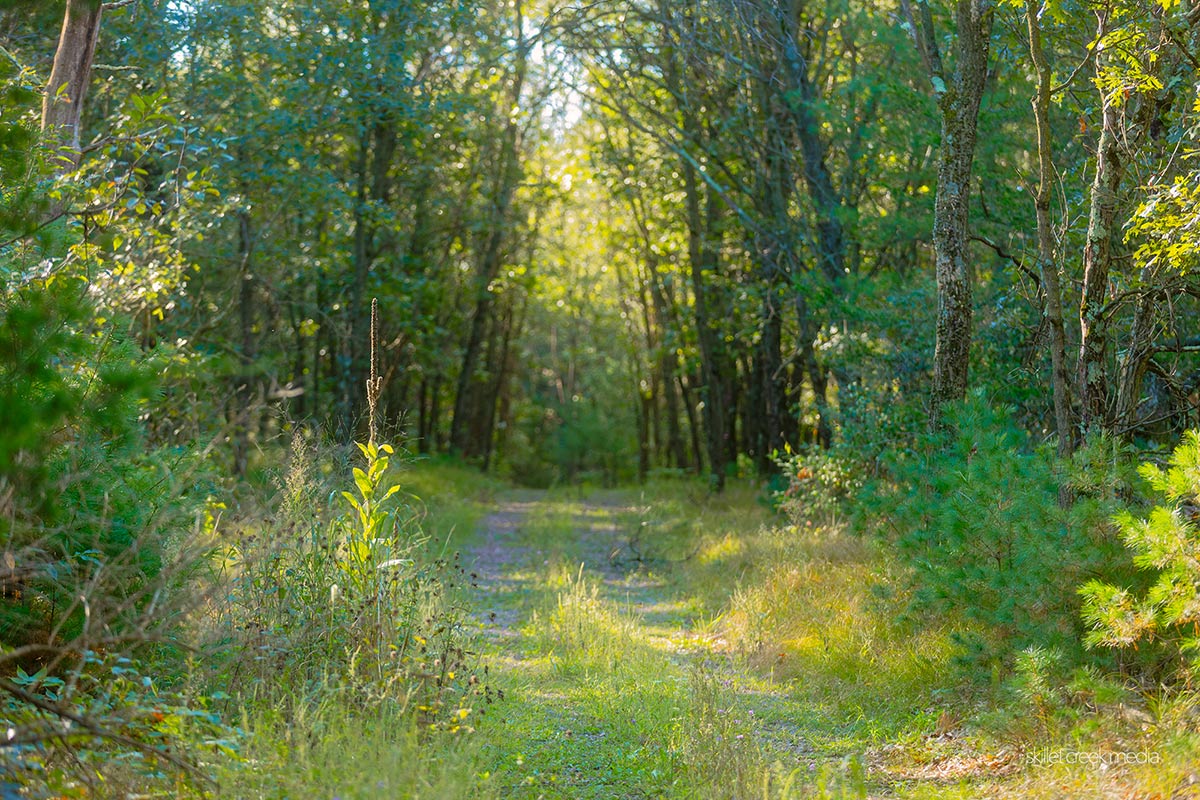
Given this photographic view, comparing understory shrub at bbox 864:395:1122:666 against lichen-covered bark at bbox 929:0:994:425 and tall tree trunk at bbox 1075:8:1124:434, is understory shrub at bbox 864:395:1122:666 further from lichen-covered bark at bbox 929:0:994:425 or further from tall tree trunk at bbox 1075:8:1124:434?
lichen-covered bark at bbox 929:0:994:425

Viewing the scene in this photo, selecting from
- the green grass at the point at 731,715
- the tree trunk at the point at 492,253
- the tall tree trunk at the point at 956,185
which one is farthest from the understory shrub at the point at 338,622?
the tree trunk at the point at 492,253

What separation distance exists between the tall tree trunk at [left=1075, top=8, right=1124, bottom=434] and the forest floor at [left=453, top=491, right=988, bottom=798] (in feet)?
7.39

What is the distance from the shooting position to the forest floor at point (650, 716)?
4539mm

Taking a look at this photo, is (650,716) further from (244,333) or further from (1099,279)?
(244,333)

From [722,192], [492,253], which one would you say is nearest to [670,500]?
[722,192]

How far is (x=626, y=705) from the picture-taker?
18.7ft

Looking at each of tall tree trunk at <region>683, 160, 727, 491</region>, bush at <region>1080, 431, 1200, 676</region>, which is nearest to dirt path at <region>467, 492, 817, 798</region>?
bush at <region>1080, 431, 1200, 676</region>

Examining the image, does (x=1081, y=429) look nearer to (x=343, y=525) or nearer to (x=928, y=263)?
(x=343, y=525)

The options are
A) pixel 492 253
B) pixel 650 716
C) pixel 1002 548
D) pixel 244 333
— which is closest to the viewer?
pixel 1002 548

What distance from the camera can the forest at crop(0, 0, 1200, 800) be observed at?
413 cm

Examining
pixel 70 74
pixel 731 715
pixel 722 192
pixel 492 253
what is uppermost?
pixel 492 253

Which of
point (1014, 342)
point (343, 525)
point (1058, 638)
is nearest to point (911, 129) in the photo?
point (1014, 342)

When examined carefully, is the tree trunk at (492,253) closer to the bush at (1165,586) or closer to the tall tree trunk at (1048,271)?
the tall tree trunk at (1048,271)

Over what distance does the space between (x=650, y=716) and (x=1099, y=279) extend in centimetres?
374
